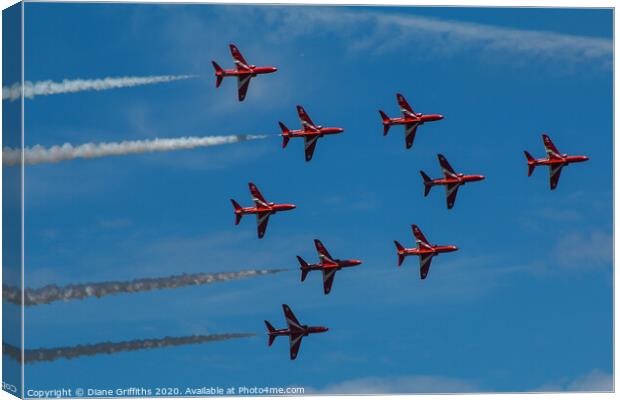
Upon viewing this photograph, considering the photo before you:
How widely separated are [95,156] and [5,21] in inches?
318

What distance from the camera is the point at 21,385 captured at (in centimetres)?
10206

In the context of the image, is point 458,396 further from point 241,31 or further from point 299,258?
point 241,31

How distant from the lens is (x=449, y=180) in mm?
114562

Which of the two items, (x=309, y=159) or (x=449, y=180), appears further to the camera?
(x=449, y=180)

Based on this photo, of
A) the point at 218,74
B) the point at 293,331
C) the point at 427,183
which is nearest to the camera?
the point at 218,74

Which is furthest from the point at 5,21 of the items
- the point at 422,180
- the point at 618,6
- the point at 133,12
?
the point at 618,6

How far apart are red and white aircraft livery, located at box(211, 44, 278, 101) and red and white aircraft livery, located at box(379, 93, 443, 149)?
23.6 ft

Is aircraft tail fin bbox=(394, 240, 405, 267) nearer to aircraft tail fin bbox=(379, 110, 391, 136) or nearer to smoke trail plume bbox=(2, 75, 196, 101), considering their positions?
aircraft tail fin bbox=(379, 110, 391, 136)

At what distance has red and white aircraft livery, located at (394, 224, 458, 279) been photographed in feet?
368

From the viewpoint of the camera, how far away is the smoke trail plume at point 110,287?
338 ft

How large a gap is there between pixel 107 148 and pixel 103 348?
10016 mm

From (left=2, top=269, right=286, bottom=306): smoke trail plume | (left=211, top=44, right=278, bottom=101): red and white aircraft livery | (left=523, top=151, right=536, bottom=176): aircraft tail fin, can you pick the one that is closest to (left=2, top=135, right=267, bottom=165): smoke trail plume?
(left=211, top=44, right=278, bottom=101): red and white aircraft livery

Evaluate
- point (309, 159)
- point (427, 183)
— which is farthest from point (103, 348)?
point (427, 183)

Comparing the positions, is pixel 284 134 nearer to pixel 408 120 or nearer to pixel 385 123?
pixel 385 123
